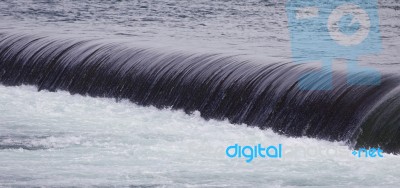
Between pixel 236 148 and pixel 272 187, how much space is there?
2.02 metres

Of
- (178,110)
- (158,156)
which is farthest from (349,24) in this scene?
(158,156)

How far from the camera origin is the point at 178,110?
15258 millimetres

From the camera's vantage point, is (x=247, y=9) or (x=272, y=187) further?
(x=247, y=9)

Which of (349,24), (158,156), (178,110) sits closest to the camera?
(158,156)

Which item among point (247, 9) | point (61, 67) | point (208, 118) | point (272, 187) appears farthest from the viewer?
point (247, 9)

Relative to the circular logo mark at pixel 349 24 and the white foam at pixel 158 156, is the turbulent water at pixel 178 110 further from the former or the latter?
the circular logo mark at pixel 349 24

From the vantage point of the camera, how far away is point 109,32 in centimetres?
2200

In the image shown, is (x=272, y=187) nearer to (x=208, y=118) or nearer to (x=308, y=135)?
(x=308, y=135)

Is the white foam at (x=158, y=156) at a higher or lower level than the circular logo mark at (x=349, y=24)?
lower

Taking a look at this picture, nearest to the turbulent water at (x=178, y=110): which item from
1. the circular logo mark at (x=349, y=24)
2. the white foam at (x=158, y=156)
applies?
the white foam at (x=158, y=156)

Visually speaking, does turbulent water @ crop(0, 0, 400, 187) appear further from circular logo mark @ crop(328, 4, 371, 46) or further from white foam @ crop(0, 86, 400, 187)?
circular logo mark @ crop(328, 4, 371, 46)

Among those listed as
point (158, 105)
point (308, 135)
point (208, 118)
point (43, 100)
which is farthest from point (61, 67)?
point (308, 135)

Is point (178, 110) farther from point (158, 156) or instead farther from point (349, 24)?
point (349, 24)

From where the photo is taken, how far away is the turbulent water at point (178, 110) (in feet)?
35.9
